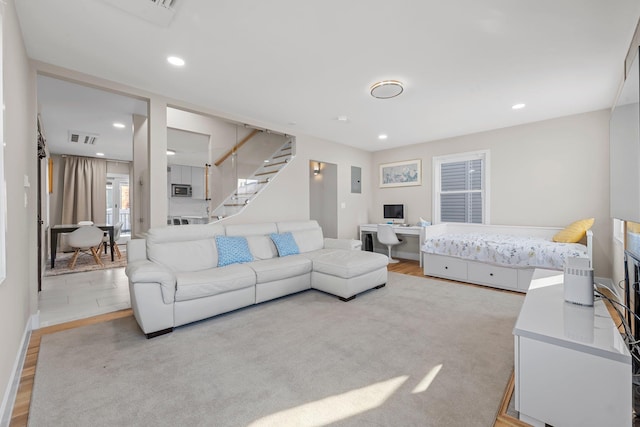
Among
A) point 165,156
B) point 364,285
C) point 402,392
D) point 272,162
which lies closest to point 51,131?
point 165,156

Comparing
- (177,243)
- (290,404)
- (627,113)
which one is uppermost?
(627,113)

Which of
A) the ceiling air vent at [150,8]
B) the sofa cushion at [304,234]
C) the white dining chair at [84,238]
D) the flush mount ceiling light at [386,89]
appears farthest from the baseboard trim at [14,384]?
the flush mount ceiling light at [386,89]

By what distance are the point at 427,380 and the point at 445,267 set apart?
2.83 meters

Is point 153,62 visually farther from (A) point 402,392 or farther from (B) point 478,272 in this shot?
(B) point 478,272

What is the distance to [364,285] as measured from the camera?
352cm

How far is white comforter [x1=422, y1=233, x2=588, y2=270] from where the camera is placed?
3.50 m

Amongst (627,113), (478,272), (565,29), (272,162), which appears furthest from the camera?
(272,162)

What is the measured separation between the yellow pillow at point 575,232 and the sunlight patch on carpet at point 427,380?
3.15 metres

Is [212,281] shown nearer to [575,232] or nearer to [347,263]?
[347,263]

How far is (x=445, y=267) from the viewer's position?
171 inches

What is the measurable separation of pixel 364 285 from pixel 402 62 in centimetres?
243

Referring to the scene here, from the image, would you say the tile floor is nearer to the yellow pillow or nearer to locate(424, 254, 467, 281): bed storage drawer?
locate(424, 254, 467, 281): bed storage drawer

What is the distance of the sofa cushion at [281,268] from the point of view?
316 cm

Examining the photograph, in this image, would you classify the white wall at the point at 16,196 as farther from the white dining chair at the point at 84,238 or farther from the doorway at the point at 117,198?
the doorway at the point at 117,198
